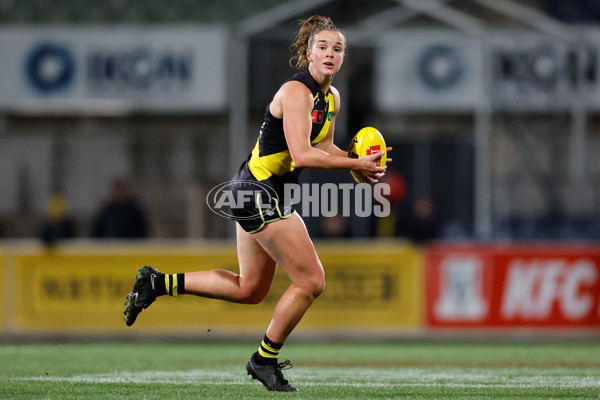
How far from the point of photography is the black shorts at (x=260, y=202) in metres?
6.83

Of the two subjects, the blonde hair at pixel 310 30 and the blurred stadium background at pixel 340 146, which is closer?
the blonde hair at pixel 310 30

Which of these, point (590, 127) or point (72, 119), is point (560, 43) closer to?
point (590, 127)

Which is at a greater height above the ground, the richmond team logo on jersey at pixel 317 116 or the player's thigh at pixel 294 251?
the richmond team logo on jersey at pixel 317 116

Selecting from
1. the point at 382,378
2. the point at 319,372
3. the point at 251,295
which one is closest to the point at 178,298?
the point at 319,372

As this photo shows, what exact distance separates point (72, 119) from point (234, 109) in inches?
166

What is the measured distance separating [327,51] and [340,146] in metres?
9.37

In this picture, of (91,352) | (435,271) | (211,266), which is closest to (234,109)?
(211,266)

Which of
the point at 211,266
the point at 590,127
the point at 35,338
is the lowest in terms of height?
the point at 35,338

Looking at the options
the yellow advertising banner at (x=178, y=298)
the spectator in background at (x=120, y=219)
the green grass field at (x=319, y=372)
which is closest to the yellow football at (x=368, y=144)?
the green grass field at (x=319, y=372)

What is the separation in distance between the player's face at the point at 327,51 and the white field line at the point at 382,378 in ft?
6.91

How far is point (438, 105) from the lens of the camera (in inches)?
640

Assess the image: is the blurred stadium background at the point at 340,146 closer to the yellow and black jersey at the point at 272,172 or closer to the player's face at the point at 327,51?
the yellow and black jersey at the point at 272,172

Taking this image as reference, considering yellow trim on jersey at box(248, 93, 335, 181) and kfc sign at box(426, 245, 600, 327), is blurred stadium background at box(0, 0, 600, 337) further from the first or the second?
yellow trim on jersey at box(248, 93, 335, 181)

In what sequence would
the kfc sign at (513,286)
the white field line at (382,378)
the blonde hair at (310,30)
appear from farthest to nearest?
1. the kfc sign at (513,286)
2. the white field line at (382,378)
3. the blonde hair at (310,30)
